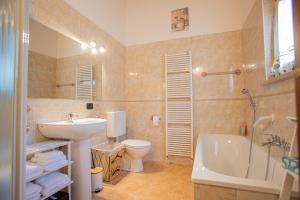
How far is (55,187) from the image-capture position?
1308mm

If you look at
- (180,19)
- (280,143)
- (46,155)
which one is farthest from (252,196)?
(180,19)

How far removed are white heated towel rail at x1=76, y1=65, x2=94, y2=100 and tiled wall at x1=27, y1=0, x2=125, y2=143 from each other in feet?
0.38

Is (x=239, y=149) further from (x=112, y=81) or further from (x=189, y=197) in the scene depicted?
(x=112, y=81)

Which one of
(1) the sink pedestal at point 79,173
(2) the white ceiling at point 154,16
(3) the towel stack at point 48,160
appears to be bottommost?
(1) the sink pedestal at point 79,173

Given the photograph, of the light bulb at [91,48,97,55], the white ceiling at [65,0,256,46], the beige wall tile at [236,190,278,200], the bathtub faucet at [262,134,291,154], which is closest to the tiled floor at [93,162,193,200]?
the beige wall tile at [236,190,278,200]

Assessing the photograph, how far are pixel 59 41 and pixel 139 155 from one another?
183cm

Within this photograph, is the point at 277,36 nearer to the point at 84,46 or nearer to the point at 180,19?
the point at 180,19

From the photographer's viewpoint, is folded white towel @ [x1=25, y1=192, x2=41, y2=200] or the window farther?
the window

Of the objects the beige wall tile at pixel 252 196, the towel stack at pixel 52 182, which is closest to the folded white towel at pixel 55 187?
the towel stack at pixel 52 182

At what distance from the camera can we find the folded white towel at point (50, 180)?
1.24 meters

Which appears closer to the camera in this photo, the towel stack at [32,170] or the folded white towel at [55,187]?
the towel stack at [32,170]

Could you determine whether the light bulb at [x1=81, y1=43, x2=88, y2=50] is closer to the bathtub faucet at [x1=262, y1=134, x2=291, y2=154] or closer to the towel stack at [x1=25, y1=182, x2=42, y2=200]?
the towel stack at [x1=25, y1=182, x2=42, y2=200]

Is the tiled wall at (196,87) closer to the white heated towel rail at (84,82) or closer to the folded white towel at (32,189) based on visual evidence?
the white heated towel rail at (84,82)

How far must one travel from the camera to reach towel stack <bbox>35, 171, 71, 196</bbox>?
124cm
